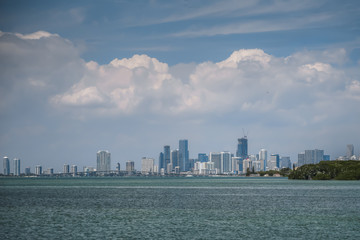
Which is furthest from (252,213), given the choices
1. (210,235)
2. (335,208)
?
(210,235)

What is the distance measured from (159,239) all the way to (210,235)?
6.83 m

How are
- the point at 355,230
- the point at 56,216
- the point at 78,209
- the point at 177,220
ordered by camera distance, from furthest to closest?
1. the point at 78,209
2. the point at 56,216
3. the point at 177,220
4. the point at 355,230

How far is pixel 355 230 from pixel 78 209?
53526 mm

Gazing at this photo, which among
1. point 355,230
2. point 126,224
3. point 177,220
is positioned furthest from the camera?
point 177,220

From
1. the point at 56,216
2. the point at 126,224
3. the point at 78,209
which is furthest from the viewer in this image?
the point at 78,209

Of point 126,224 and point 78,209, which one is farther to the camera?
point 78,209

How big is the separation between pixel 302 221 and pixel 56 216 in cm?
4020

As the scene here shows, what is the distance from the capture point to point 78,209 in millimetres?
100062

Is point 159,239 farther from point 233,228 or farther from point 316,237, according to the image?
point 316,237

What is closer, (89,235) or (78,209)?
(89,235)

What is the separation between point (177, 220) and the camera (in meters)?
80.3

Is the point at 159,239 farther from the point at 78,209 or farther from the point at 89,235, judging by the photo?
the point at 78,209

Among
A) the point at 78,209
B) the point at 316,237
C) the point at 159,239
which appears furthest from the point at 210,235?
the point at 78,209

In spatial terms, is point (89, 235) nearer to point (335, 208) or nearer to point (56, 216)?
point (56, 216)
